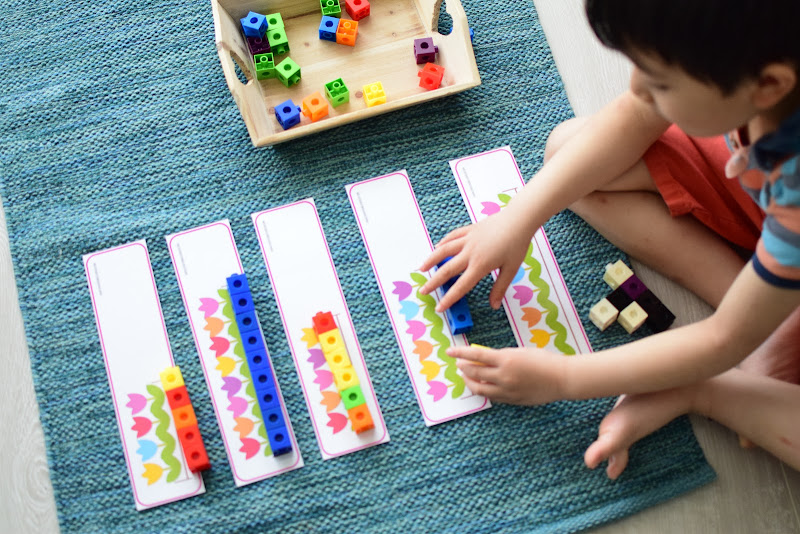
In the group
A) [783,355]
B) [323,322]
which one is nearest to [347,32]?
[323,322]

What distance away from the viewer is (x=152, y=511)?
3.00 ft

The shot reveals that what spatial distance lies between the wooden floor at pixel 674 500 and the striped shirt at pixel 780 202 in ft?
1.22

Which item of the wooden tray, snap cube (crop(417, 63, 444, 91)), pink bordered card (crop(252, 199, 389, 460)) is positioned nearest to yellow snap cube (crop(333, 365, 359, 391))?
pink bordered card (crop(252, 199, 389, 460))

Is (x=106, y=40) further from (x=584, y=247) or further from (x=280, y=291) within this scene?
(x=584, y=247)

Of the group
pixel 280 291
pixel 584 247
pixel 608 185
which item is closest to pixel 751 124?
pixel 608 185

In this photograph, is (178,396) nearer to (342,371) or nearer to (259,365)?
(259,365)

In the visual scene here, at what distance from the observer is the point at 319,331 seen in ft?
3.16

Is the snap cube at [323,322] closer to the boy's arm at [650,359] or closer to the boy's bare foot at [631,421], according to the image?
the boy's arm at [650,359]

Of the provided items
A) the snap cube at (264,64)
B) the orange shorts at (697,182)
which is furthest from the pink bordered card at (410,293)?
the orange shorts at (697,182)

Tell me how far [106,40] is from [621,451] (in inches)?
39.0

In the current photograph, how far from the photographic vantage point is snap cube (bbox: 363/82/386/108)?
1.06 metres

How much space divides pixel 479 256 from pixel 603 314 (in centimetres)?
20

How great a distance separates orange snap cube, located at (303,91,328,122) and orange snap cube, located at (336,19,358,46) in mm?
106

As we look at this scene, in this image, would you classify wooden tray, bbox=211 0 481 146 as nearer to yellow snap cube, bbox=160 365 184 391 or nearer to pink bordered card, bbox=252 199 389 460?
pink bordered card, bbox=252 199 389 460
